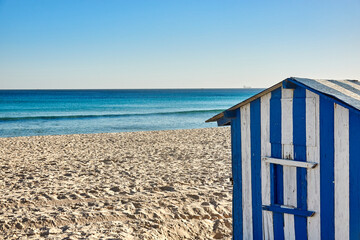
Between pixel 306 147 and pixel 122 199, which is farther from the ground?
pixel 306 147

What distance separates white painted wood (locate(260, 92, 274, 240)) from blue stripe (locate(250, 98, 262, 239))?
0.18 ft

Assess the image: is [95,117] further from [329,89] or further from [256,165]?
[329,89]

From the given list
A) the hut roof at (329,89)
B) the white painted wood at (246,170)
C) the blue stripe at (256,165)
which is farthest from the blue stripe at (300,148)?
the white painted wood at (246,170)

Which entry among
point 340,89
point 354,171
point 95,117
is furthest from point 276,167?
point 95,117

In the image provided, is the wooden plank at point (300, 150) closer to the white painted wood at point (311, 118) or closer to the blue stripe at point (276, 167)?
the white painted wood at point (311, 118)

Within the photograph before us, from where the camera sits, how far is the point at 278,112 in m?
4.14

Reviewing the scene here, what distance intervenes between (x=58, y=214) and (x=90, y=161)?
17.1ft

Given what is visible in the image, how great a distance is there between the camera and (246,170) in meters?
4.47

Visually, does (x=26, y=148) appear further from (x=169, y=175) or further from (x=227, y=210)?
(x=227, y=210)

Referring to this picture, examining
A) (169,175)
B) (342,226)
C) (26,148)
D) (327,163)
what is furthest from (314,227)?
(26,148)

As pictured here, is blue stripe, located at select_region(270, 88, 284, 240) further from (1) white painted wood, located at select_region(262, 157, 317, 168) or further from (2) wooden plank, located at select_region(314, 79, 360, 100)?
(2) wooden plank, located at select_region(314, 79, 360, 100)

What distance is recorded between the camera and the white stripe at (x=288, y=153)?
4062 mm

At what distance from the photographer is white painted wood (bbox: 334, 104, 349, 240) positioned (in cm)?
366

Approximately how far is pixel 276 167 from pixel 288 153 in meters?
0.24
